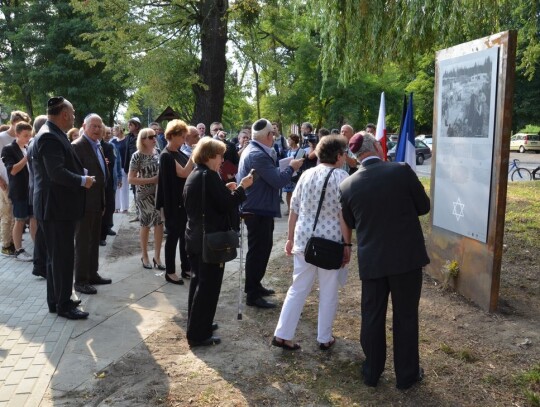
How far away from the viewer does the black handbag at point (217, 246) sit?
428 cm

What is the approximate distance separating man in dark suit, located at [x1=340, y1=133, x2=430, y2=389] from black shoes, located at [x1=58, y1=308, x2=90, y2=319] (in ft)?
9.51

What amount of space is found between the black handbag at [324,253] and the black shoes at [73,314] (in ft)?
8.25

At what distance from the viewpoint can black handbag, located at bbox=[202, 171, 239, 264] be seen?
4.28 m

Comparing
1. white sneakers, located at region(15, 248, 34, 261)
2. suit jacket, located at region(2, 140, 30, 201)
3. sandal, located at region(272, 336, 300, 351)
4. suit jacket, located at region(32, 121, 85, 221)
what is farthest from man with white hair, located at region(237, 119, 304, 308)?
white sneakers, located at region(15, 248, 34, 261)

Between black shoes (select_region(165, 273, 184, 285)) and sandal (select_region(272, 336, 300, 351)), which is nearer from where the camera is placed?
sandal (select_region(272, 336, 300, 351))

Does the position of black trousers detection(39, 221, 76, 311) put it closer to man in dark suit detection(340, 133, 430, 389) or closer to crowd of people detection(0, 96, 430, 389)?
crowd of people detection(0, 96, 430, 389)

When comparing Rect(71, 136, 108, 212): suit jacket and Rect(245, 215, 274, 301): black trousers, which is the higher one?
Rect(71, 136, 108, 212): suit jacket

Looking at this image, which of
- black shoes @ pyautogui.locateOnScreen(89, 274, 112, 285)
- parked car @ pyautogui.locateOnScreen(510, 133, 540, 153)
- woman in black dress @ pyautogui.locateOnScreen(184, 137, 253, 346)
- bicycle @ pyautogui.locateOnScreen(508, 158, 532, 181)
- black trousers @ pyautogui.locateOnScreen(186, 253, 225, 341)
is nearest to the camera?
woman in black dress @ pyautogui.locateOnScreen(184, 137, 253, 346)

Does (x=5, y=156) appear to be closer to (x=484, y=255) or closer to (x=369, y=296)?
(x=369, y=296)

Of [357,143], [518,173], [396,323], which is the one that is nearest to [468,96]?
[357,143]

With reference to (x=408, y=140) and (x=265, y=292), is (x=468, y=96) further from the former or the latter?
(x=265, y=292)

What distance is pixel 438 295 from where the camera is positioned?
19.6 ft

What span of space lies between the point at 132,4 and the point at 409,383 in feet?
43.0

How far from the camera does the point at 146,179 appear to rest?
674cm
